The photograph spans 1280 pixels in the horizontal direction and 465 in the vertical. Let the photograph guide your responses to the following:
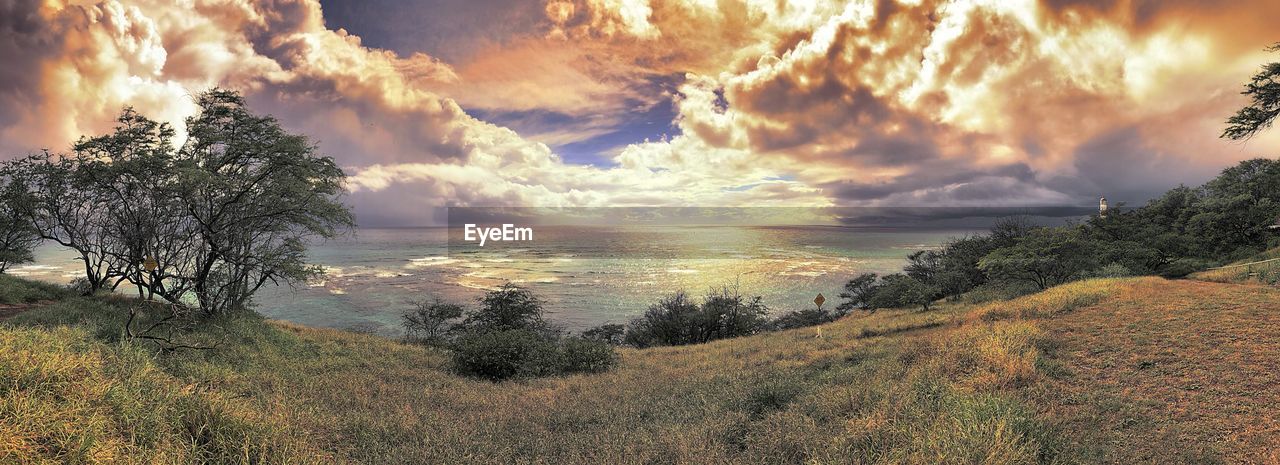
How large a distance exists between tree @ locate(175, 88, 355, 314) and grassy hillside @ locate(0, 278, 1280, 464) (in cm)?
576

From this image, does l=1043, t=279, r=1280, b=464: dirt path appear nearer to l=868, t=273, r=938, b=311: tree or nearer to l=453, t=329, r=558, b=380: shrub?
l=453, t=329, r=558, b=380: shrub

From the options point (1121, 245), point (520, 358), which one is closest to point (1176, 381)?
point (520, 358)

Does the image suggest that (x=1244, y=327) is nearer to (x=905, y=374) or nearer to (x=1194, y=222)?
(x=905, y=374)

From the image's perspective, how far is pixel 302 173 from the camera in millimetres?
18625

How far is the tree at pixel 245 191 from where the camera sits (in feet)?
56.5

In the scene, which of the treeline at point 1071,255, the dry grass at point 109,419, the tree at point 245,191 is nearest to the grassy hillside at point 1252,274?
the treeline at point 1071,255

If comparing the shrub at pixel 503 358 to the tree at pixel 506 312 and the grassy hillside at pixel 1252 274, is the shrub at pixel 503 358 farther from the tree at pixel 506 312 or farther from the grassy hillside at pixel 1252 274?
the grassy hillside at pixel 1252 274

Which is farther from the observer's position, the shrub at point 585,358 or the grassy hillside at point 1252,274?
the grassy hillside at point 1252,274

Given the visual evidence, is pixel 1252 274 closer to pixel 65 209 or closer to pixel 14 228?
pixel 65 209

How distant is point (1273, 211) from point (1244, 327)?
50.1 meters

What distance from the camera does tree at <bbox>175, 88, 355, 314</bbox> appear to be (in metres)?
17.2

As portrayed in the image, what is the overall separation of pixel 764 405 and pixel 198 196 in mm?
20671

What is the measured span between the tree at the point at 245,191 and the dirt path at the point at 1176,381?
23410 millimetres

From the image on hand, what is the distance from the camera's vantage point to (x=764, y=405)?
837 centimetres
